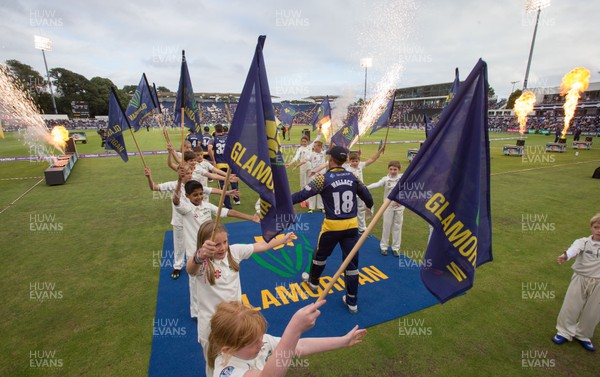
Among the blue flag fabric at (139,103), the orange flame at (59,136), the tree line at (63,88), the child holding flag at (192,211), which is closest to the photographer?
the child holding flag at (192,211)

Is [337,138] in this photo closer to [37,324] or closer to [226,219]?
[226,219]

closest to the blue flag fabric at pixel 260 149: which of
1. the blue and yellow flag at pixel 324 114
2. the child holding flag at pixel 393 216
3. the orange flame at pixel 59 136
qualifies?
the child holding flag at pixel 393 216

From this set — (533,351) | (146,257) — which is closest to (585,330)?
(533,351)

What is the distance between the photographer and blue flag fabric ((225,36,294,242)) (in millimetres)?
3086

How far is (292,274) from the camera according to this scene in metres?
6.70

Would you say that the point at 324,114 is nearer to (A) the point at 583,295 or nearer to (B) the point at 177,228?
(B) the point at 177,228

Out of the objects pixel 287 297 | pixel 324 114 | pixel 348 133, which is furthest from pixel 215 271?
pixel 324 114

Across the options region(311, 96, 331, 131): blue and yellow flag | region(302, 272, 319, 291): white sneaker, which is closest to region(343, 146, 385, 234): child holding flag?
region(302, 272, 319, 291): white sneaker

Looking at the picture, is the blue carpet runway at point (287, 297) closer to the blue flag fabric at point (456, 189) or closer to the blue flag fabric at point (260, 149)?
the blue flag fabric at point (260, 149)

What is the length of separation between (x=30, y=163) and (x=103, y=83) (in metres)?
78.8

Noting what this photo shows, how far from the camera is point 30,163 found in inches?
807

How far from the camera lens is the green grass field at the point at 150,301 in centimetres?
432

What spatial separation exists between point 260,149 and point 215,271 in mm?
1509

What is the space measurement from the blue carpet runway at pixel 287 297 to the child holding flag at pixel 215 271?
1385 mm
